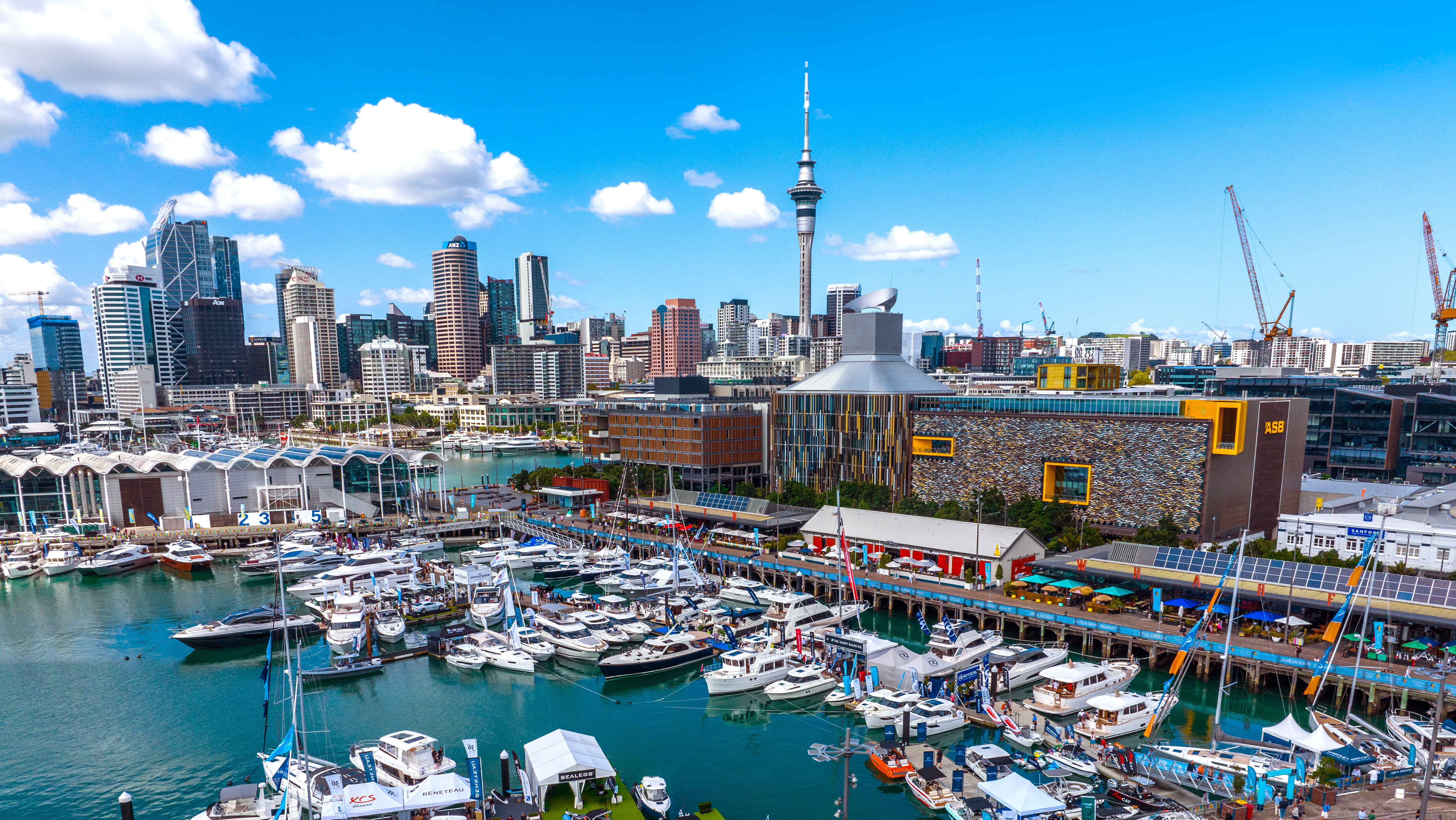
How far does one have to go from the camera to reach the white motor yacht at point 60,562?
72000mm

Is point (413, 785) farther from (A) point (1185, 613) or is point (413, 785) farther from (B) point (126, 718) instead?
(A) point (1185, 613)

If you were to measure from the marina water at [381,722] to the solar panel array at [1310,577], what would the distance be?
775 cm

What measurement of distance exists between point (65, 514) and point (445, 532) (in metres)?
41.5

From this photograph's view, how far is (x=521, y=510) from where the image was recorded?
93.7 meters

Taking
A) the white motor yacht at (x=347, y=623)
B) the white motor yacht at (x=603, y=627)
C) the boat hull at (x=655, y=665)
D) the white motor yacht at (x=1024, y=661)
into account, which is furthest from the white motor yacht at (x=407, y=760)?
the white motor yacht at (x=1024, y=661)

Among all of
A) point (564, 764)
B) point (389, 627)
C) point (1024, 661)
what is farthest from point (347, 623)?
point (1024, 661)

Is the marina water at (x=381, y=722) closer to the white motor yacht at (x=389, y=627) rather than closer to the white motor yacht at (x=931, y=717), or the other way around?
the white motor yacht at (x=931, y=717)

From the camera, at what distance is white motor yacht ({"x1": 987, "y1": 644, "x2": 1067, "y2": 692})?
4400 cm

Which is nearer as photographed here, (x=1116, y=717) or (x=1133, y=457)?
(x=1116, y=717)

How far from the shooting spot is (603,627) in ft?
174

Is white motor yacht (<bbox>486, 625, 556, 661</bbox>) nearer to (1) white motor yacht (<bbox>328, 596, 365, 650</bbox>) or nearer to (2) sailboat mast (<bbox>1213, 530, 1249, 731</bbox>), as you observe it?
(1) white motor yacht (<bbox>328, 596, 365, 650</bbox>)

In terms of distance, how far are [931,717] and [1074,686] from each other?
8046mm

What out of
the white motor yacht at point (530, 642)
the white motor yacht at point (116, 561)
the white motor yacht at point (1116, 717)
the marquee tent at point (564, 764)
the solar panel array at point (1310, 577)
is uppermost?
the solar panel array at point (1310, 577)

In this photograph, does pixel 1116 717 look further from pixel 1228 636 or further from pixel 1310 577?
pixel 1310 577
